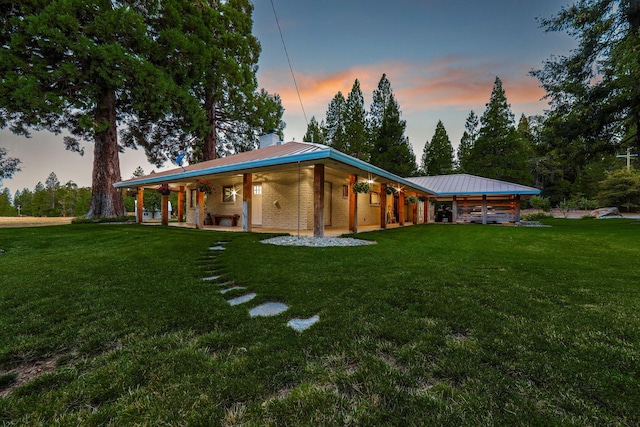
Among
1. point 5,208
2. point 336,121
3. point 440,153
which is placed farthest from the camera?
point 5,208

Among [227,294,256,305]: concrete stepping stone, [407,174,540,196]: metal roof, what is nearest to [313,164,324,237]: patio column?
[227,294,256,305]: concrete stepping stone

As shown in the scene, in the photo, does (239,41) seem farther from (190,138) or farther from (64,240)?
(64,240)

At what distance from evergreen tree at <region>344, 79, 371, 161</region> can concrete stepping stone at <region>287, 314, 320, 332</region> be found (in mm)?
25689

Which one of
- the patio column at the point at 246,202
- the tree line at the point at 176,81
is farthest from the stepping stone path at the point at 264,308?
the tree line at the point at 176,81

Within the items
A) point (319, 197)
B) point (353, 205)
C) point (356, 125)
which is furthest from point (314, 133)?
point (319, 197)

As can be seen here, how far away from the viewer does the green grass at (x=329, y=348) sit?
1.24 meters

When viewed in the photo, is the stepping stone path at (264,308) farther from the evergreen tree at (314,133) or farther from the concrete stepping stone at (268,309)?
the evergreen tree at (314,133)

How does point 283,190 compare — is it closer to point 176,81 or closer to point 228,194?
point 228,194

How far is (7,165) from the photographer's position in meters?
14.0

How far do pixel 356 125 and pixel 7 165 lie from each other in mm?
25401

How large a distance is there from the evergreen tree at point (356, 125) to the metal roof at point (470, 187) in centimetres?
950

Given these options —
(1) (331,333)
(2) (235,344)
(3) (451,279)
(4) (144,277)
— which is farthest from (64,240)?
(3) (451,279)

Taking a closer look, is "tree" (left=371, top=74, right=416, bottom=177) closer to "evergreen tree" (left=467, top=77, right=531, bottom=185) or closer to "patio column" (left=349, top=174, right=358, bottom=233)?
"evergreen tree" (left=467, top=77, right=531, bottom=185)

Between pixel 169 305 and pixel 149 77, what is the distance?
1376 centimetres
